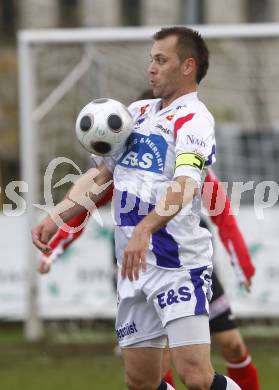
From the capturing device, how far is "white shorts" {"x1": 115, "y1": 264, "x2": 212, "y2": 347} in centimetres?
581

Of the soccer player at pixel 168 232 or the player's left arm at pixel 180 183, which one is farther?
the soccer player at pixel 168 232

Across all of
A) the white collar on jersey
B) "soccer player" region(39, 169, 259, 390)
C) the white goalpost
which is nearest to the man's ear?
the white collar on jersey

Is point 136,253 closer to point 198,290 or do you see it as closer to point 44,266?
point 198,290

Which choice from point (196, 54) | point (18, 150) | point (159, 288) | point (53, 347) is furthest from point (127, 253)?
point (18, 150)

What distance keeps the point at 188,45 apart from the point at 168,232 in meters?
0.95

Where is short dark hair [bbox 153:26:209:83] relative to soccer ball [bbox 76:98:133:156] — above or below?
above

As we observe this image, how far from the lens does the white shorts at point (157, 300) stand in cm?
581

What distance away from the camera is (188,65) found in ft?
19.6

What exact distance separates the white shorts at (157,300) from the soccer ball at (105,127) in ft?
2.10

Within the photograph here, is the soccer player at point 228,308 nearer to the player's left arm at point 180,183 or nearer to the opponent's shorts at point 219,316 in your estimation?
the opponent's shorts at point 219,316

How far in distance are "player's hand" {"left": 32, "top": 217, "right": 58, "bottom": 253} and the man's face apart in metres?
0.86

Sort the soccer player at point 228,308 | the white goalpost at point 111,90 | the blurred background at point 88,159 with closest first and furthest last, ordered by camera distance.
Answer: the soccer player at point 228,308 → the blurred background at point 88,159 → the white goalpost at point 111,90

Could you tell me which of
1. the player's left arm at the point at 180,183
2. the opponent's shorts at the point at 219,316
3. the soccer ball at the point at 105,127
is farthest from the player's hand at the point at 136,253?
the opponent's shorts at the point at 219,316

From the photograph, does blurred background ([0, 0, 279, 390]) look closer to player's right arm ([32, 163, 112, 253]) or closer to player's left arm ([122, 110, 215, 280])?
player's right arm ([32, 163, 112, 253])
